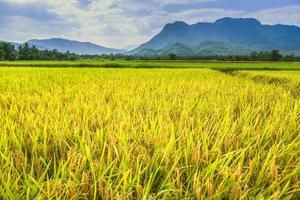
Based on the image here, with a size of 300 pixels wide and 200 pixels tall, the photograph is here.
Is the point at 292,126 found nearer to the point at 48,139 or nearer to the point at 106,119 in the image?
the point at 106,119

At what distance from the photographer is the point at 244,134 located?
218 cm

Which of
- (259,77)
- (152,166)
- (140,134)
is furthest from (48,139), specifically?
(259,77)

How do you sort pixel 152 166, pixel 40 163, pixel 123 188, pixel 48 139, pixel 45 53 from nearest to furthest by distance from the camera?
pixel 123 188
pixel 152 166
pixel 40 163
pixel 48 139
pixel 45 53

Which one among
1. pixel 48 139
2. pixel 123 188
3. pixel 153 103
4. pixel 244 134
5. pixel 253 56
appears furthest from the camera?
pixel 253 56

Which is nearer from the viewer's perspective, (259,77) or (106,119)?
(106,119)

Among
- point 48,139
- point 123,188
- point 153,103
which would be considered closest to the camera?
point 123,188

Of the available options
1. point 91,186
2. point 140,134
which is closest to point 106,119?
point 140,134

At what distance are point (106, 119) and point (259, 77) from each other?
49.0 ft

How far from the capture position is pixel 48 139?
2012 millimetres

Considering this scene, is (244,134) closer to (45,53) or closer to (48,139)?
(48,139)

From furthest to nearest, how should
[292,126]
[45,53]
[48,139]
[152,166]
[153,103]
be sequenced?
[45,53] < [153,103] < [292,126] < [48,139] < [152,166]

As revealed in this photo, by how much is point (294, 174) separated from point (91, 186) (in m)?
0.91

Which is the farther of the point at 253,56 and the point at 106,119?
the point at 253,56

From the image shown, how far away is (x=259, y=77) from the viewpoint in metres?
16.5
